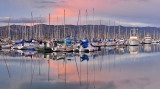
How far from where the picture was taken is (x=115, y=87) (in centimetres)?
1512

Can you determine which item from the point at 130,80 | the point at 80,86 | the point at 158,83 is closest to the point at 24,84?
the point at 80,86

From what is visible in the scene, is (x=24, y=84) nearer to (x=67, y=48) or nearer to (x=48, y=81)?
(x=48, y=81)

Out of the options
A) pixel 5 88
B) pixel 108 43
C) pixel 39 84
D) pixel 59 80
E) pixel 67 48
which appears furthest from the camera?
pixel 108 43

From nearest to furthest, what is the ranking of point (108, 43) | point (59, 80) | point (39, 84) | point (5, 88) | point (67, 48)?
point (5, 88) → point (39, 84) → point (59, 80) → point (67, 48) → point (108, 43)

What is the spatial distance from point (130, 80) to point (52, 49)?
3361cm

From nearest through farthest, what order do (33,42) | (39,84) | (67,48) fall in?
(39,84), (67,48), (33,42)

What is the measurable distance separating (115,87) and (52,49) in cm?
3557

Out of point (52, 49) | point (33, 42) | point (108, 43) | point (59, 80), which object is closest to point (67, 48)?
point (52, 49)

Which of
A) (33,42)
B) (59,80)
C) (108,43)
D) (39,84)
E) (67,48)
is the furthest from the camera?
(108,43)

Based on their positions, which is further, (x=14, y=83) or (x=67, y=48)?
(x=67, y=48)

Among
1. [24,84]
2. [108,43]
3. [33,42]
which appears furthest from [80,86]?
[108,43]

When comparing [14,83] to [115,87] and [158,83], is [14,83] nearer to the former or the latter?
[115,87]

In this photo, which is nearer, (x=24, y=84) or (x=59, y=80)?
(x=24, y=84)

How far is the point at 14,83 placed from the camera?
16.5 metres
